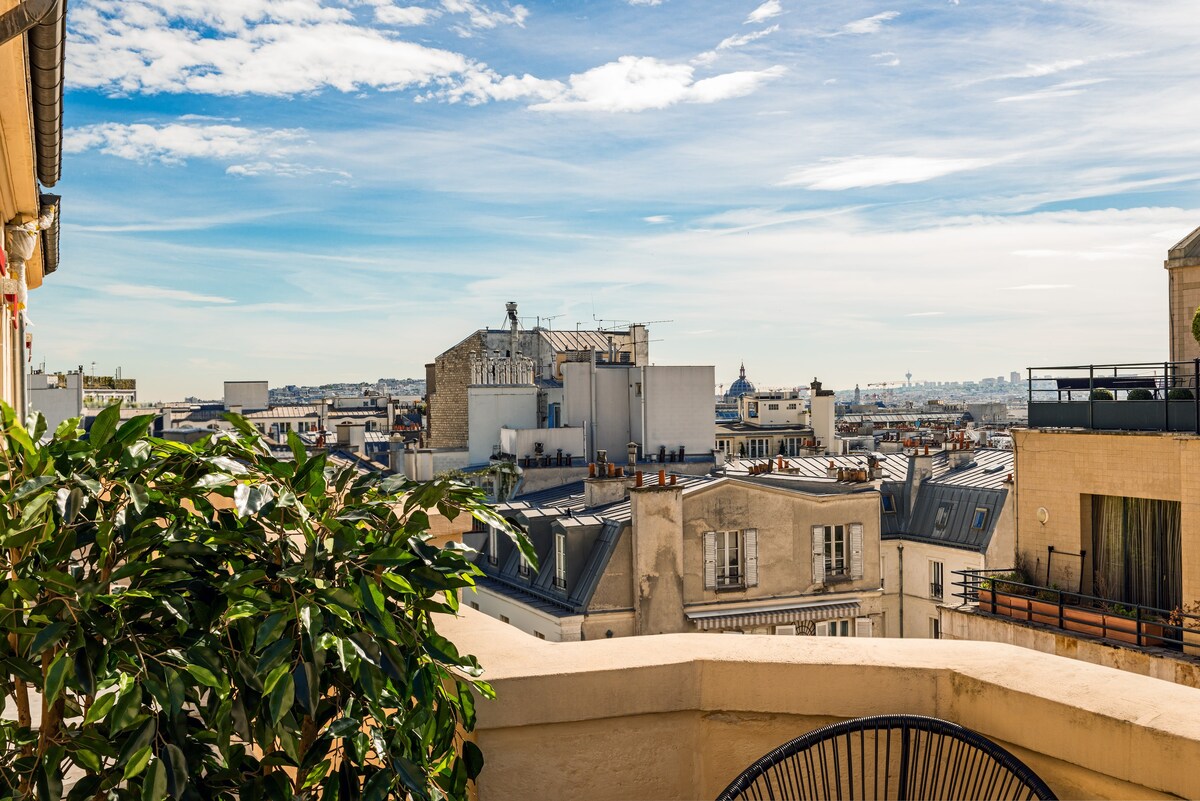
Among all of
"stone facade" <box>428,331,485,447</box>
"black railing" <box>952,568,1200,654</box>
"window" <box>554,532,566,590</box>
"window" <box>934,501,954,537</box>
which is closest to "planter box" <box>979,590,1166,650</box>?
"black railing" <box>952,568,1200,654</box>

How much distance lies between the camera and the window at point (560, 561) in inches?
790

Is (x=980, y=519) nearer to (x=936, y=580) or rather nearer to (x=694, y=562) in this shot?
(x=936, y=580)

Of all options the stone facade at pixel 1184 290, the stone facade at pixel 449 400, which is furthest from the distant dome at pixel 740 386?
the stone facade at pixel 1184 290

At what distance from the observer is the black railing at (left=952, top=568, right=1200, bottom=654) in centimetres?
1180

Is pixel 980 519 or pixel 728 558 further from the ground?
pixel 980 519

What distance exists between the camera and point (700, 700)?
310 centimetres

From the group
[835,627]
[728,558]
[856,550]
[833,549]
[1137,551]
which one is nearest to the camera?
[1137,551]

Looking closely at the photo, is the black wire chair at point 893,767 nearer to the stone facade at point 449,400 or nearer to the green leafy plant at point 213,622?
the green leafy plant at point 213,622

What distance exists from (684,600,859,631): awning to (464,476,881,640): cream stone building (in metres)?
0.02

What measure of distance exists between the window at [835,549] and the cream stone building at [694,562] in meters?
0.02

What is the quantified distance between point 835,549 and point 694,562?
12.0 feet

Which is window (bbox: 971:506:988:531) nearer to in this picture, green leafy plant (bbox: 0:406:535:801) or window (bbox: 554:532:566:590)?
window (bbox: 554:532:566:590)

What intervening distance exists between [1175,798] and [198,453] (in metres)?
2.47

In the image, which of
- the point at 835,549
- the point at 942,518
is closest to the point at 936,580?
Answer: the point at 942,518
